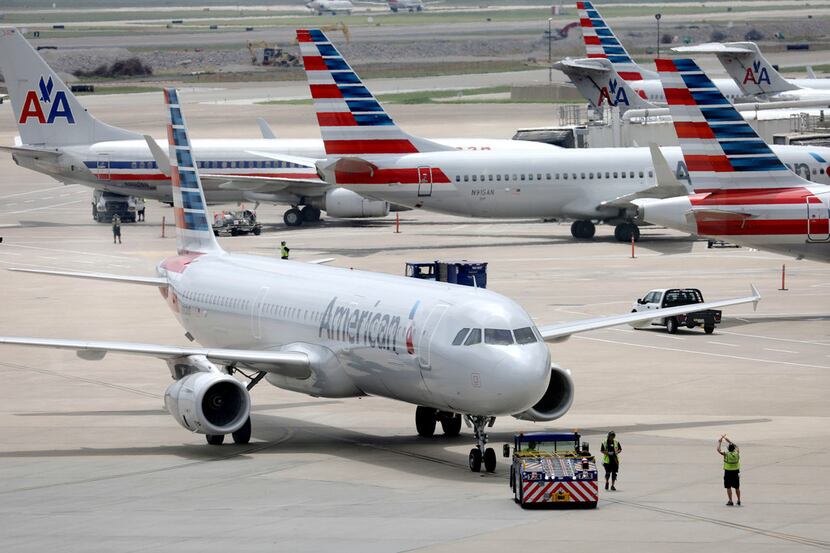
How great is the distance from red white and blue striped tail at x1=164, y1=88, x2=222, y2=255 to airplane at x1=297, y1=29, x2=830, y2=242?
29046 mm

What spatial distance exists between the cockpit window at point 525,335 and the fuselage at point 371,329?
0.25 feet

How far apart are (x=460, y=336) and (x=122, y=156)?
6059cm

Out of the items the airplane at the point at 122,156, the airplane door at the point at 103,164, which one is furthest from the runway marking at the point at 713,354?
the airplane door at the point at 103,164

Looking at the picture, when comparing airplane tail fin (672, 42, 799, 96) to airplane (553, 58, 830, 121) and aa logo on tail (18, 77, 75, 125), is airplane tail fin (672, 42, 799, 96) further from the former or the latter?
aa logo on tail (18, 77, 75, 125)

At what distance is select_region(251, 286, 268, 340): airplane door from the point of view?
38.6 meters

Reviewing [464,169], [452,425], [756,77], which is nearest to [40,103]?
[464,169]

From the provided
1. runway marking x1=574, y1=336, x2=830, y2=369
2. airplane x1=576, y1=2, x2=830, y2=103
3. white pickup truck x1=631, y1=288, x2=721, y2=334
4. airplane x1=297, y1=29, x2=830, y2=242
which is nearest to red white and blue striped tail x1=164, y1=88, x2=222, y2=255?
runway marking x1=574, y1=336, x2=830, y2=369

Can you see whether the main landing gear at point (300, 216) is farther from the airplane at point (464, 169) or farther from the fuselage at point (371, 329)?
the fuselage at point (371, 329)

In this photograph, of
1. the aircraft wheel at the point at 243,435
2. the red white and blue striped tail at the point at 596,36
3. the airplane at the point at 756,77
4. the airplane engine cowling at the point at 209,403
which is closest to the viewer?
the airplane engine cowling at the point at 209,403

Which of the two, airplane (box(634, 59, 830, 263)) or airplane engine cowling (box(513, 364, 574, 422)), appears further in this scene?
airplane (box(634, 59, 830, 263))

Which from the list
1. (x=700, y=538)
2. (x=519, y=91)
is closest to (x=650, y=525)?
(x=700, y=538)

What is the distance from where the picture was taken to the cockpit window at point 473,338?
31469 millimetres

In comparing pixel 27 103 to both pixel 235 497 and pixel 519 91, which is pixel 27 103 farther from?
pixel 519 91

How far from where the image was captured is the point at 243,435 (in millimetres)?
35812
